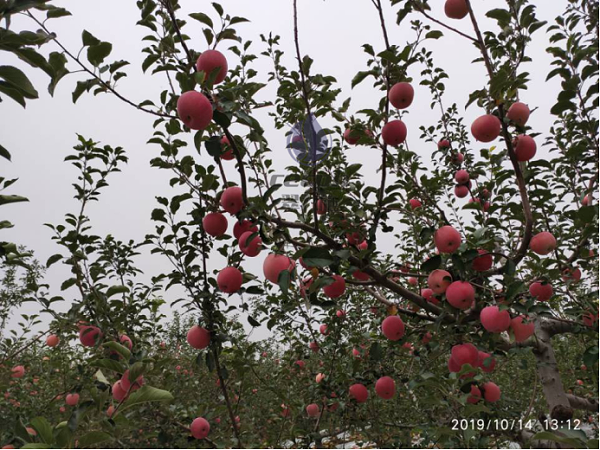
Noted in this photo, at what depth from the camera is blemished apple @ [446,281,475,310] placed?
1923 millimetres

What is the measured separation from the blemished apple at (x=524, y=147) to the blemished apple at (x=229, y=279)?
1642 millimetres

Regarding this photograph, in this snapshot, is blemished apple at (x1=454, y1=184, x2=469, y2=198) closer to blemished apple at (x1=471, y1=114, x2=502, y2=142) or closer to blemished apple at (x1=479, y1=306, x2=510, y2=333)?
blemished apple at (x1=471, y1=114, x2=502, y2=142)

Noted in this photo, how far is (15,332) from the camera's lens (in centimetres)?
477

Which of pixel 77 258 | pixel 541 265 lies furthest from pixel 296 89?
pixel 77 258

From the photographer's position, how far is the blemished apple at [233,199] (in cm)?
170

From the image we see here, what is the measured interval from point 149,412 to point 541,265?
9.32ft

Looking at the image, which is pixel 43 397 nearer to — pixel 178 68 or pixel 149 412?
pixel 149 412

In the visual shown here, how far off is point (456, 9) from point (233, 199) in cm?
161

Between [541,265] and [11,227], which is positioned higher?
[541,265]

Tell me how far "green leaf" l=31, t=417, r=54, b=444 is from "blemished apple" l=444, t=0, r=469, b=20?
2.48 m

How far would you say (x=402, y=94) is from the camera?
1912mm

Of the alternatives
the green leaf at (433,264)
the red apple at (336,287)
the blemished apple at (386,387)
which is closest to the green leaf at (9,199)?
the red apple at (336,287)

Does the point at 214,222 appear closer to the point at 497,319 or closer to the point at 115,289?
the point at 115,289

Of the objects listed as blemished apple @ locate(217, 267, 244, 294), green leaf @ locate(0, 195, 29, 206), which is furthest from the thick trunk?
green leaf @ locate(0, 195, 29, 206)
